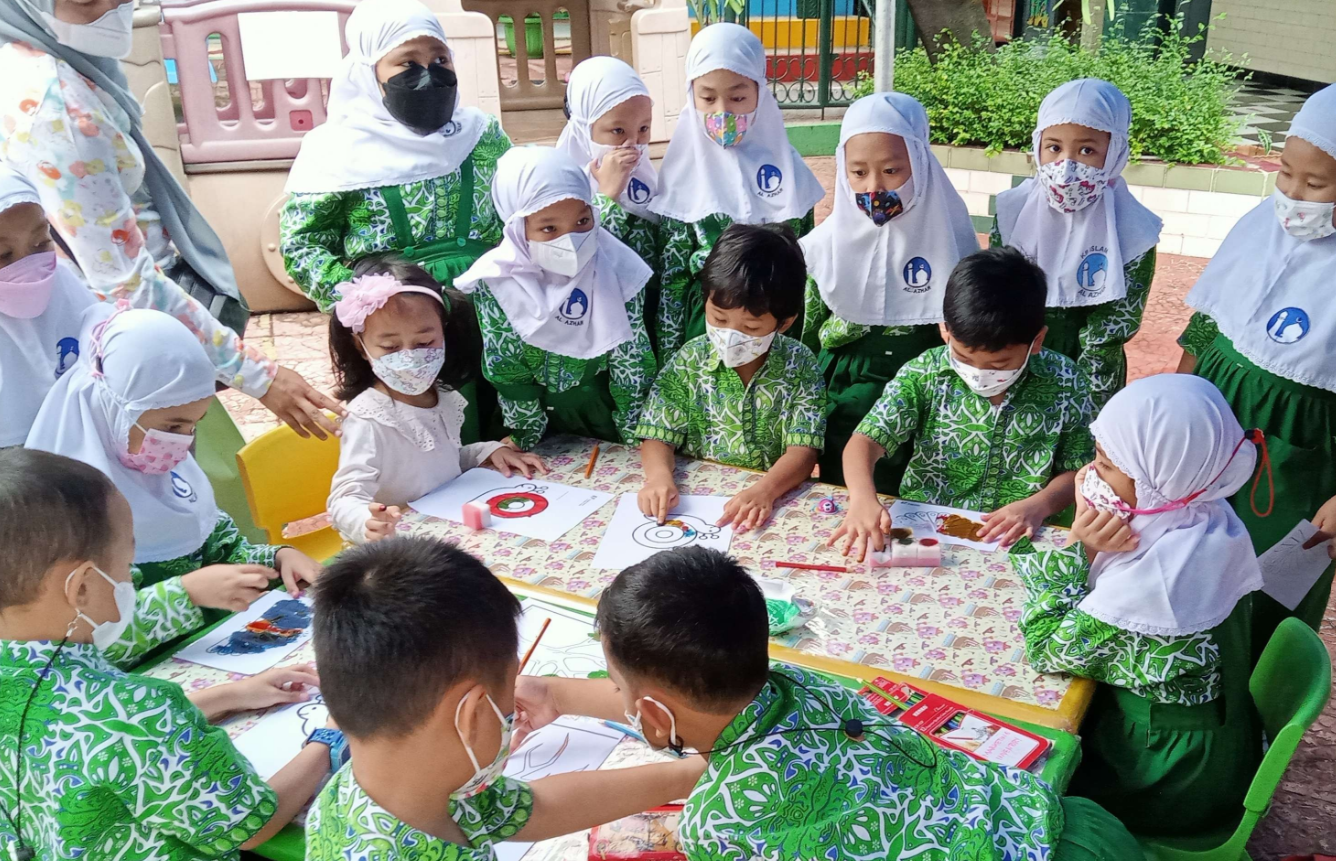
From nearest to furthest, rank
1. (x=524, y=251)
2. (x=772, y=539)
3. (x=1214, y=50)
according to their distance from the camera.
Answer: (x=772, y=539) → (x=524, y=251) → (x=1214, y=50)

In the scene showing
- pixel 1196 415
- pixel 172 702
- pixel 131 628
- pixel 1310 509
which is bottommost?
pixel 1310 509

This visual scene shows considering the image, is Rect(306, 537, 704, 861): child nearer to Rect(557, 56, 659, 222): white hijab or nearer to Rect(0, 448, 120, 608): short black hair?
Rect(0, 448, 120, 608): short black hair

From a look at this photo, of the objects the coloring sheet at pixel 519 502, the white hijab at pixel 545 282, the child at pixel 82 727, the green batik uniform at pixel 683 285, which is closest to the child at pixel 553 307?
the white hijab at pixel 545 282

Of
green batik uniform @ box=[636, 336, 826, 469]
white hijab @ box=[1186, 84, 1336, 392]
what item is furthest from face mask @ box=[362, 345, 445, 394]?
white hijab @ box=[1186, 84, 1336, 392]

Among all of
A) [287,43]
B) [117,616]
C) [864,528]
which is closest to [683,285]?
[864,528]

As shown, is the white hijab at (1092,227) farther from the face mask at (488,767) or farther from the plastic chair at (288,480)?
the face mask at (488,767)

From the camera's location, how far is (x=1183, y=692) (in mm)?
1893

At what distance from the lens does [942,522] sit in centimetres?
234

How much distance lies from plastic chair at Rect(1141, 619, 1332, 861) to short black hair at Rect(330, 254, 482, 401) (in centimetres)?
182

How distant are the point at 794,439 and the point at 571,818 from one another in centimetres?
132

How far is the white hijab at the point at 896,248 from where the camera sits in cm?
291

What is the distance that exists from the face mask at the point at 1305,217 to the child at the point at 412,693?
7.09ft

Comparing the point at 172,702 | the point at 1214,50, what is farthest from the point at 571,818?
the point at 1214,50

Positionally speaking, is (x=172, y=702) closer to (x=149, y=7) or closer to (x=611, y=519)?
(x=611, y=519)
